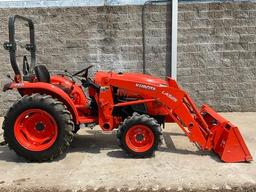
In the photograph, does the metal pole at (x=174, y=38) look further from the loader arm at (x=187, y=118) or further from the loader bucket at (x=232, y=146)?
the loader bucket at (x=232, y=146)

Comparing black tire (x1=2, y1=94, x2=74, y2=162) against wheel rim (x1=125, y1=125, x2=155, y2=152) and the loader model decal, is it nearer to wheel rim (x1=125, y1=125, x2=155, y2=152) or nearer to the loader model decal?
wheel rim (x1=125, y1=125, x2=155, y2=152)

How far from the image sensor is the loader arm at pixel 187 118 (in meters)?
5.34

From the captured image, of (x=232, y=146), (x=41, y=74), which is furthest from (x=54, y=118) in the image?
(x=232, y=146)

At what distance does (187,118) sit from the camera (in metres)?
5.50

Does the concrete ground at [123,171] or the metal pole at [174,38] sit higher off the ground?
the metal pole at [174,38]

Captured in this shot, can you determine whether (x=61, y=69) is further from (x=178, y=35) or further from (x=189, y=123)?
(x=189, y=123)

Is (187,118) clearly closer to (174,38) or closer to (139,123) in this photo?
(139,123)

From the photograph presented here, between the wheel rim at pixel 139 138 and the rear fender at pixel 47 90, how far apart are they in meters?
0.77

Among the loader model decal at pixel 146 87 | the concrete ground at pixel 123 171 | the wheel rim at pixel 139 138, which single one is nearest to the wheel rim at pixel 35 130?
the concrete ground at pixel 123 171

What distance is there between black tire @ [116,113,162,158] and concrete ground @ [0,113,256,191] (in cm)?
10

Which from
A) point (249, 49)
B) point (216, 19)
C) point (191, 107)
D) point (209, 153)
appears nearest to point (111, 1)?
point (216, 19)

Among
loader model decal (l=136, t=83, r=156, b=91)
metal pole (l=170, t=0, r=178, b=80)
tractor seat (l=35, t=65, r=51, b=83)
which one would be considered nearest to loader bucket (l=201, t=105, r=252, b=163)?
loader model decal (l=136, t=83, r=156, b=91)

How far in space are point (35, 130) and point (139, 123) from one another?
1.41 metres

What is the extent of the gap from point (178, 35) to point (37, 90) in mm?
3770
